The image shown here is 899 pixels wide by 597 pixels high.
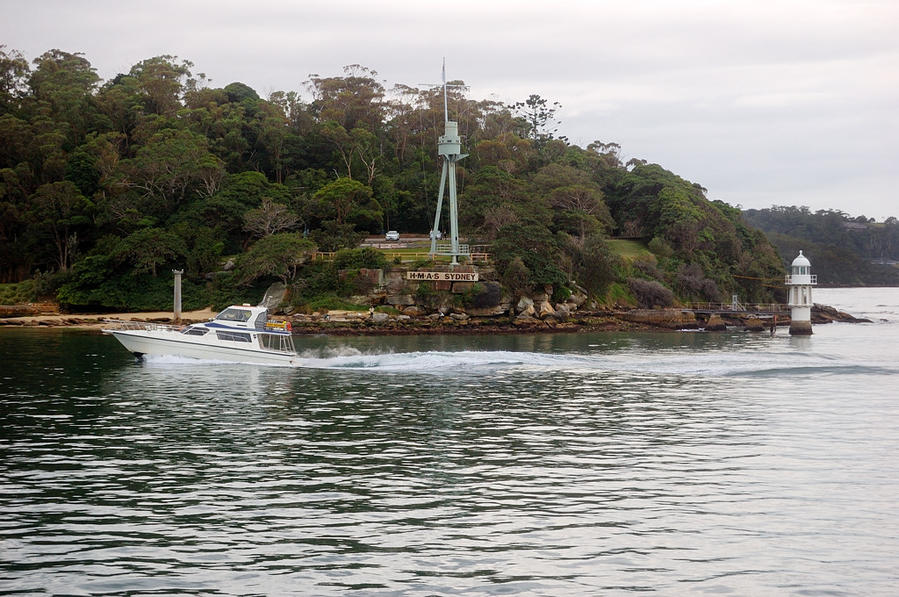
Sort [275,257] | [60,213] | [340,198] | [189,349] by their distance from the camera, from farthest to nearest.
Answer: [340,198], [60,213], [275,257], [189,349]

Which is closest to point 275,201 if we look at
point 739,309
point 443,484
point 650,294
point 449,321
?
point 449,321

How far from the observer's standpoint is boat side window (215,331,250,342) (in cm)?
4227

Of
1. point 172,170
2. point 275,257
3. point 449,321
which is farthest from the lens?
point 172,170

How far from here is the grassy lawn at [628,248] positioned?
296ft

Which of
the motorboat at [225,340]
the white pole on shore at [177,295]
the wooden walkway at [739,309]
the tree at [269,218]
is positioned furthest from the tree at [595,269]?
the motorboat at [225,340]

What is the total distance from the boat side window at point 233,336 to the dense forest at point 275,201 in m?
27.1

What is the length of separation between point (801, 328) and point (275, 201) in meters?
47.3

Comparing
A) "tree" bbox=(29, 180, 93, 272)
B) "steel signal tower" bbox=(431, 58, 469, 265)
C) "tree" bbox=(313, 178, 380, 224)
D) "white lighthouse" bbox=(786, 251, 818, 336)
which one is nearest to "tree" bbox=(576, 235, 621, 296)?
"steel signal tower" bbox=(431, 58, 469, 265)

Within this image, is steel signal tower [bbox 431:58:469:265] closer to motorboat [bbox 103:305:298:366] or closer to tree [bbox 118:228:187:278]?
tree [bbox 118:228:187:278]

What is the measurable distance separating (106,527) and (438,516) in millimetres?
6204

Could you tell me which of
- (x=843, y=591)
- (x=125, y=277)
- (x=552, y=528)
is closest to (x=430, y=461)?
(x=552, y=528)

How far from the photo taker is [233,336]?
42.4 meters

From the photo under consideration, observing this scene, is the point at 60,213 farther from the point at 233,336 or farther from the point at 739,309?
the point at 739,309

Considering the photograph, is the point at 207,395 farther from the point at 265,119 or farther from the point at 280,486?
the point at 265,119
